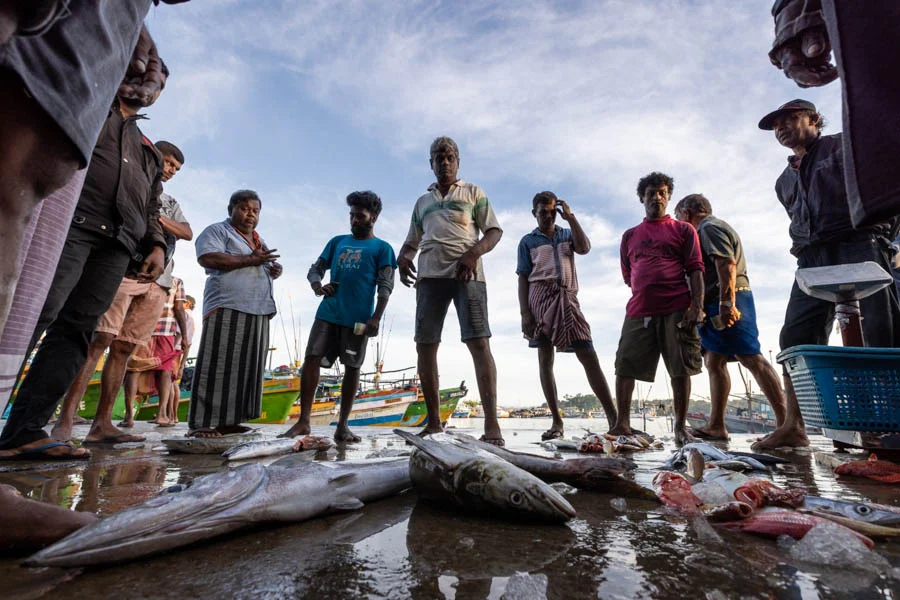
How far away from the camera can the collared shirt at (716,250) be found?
490 cm

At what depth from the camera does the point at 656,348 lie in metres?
4.96

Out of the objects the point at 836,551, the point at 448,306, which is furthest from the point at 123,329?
the point at 836,551

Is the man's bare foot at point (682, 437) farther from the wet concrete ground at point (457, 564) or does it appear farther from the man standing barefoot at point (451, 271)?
the wet concrete ground at point (457, 564)

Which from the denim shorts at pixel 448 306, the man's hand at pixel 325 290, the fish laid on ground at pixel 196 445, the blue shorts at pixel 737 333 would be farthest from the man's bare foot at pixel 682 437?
the fish laid on ground at pixel 196 445

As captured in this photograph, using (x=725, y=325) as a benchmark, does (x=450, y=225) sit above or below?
above

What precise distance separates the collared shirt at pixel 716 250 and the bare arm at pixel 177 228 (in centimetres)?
561

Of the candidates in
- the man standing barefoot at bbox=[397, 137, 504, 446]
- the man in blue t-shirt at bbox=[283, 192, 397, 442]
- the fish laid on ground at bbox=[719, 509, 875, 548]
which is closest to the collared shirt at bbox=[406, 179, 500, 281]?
the man standing barefoot at bbox=[397, 137, 504, 446]

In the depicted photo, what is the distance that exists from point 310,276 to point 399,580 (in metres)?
4.49

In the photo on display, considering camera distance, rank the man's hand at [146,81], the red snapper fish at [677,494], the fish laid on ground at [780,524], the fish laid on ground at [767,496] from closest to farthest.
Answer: the fish laid on ground at [780,524] → the fish laid on ground at [767,496] → the red snapper fish at [677,494] → the man's hand at [146,81]

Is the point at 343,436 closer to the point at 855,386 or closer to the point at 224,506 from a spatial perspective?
the point at 224,506

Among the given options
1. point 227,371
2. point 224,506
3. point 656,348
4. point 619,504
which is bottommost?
point 619,504

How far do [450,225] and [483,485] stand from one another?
332cm

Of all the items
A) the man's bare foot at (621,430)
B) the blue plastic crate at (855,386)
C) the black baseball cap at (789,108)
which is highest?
the black baseball cap at (789,108)

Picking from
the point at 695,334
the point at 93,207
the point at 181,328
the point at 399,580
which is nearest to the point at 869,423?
the point at 695,334
